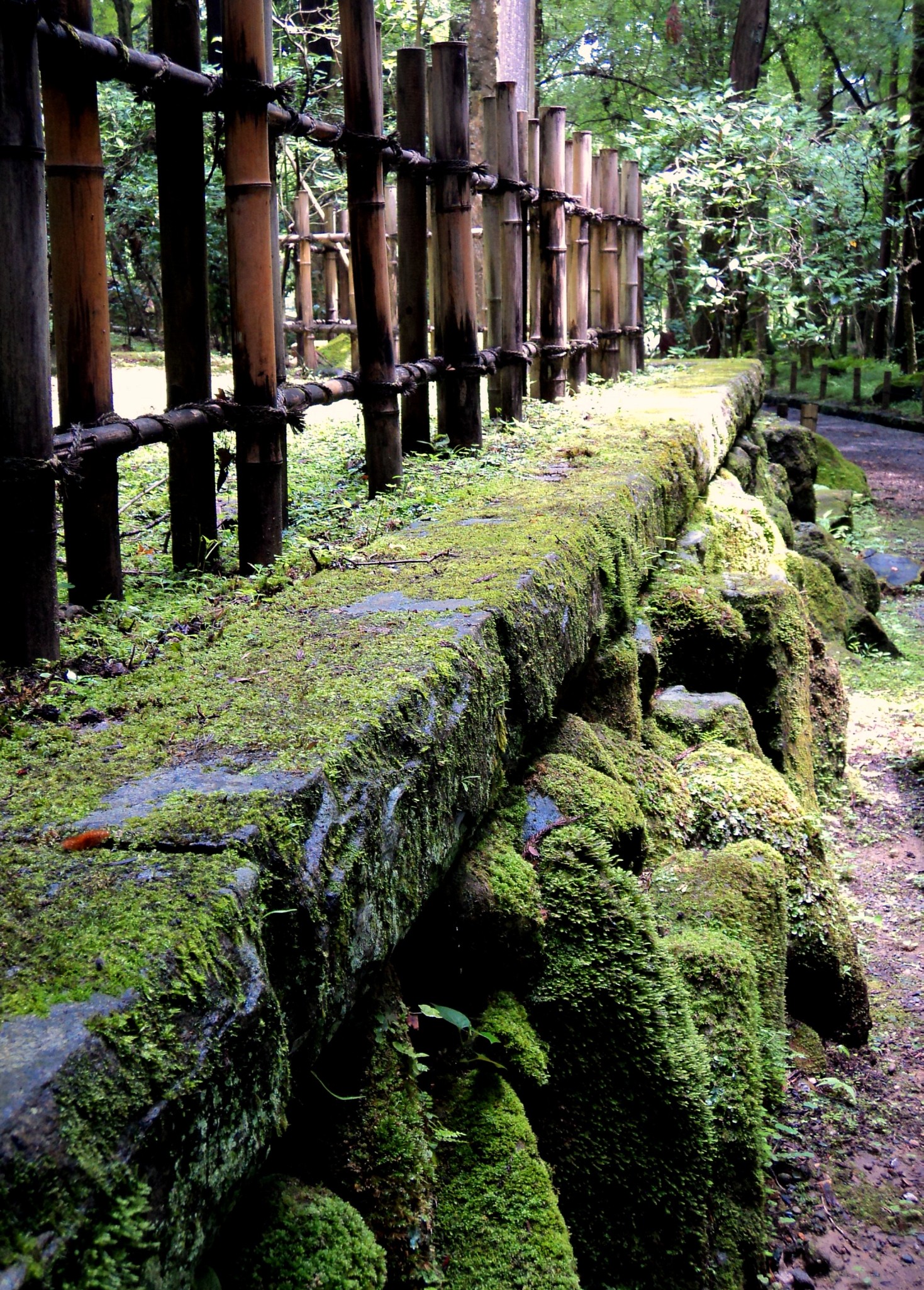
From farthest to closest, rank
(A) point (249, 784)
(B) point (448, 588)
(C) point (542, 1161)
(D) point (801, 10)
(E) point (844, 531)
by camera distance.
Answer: (D) point (801, 10) → (E) point (844, 531) → (B) point (448, 588) → (C) point (542, 1161) → (A) point (249, 784)

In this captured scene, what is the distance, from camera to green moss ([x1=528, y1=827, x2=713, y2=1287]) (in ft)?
7.30

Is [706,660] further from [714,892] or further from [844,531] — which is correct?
[844,531]

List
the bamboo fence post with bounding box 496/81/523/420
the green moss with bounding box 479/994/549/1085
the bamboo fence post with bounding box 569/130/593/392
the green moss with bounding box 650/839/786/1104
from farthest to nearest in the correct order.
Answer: the bamboo fence post with bounding box 569/130/593/392
the bamboo fence post with bounding box 496/81/523/420
the green moss with bounding box 650/839/786/1104
the green moss with bounding box 479/994/549/1085

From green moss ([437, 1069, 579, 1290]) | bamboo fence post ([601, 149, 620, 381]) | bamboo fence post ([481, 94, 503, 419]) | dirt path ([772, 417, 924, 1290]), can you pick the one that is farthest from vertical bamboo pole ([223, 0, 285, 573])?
bamboo fence post ([601, 149, 620, 381])

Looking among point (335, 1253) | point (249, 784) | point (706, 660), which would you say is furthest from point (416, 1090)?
point (706, 660)

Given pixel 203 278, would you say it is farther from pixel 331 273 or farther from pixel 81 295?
pixel 331 273

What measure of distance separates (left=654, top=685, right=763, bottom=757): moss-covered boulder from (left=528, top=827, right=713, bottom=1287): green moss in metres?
1.79

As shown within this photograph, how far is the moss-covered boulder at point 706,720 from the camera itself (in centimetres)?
411

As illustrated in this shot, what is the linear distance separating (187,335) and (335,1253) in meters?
2.61

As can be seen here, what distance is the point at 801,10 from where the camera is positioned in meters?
23.4

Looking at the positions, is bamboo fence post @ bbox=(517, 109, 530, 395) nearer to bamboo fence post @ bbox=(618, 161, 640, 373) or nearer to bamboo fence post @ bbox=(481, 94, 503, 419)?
bamboo fence post @ bbox=(481, 94, 503, 419)

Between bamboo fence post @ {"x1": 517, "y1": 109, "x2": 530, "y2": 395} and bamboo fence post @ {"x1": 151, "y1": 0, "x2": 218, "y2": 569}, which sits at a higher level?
bamboo fence post @ {"x1": 517, "y1": 109, "x2": 530, "y2": 395}

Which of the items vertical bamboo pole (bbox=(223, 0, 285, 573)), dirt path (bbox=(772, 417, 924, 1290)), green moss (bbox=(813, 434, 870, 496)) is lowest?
dirt path (bbox=(772, 417, 924, 1290))

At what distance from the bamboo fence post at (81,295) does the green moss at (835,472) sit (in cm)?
1079
